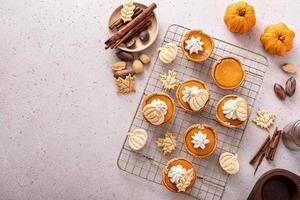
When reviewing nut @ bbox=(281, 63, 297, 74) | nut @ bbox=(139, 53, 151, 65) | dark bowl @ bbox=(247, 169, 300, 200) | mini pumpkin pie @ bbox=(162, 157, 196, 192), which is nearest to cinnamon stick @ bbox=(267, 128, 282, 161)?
→ dark bowl @ bbox=(247, 169, 300, 200)

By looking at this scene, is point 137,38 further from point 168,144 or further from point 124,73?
point 168,144

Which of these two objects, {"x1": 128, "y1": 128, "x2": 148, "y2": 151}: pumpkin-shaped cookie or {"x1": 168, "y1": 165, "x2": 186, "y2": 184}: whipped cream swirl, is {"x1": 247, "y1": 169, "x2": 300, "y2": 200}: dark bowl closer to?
{"x1": 168, "y1": 165, "x2": 186, "y2": 184}: whipped cream swirl

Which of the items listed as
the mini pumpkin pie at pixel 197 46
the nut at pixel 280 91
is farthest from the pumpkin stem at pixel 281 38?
the mini pumpkin pie at pixel 197 46

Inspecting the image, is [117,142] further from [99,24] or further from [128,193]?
[99,24]

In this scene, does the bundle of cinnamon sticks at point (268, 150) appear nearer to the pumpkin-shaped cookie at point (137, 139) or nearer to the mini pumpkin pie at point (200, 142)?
the mini pumpkin pie at point (200, 142)

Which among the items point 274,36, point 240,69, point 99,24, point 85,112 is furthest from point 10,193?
point 274,36
